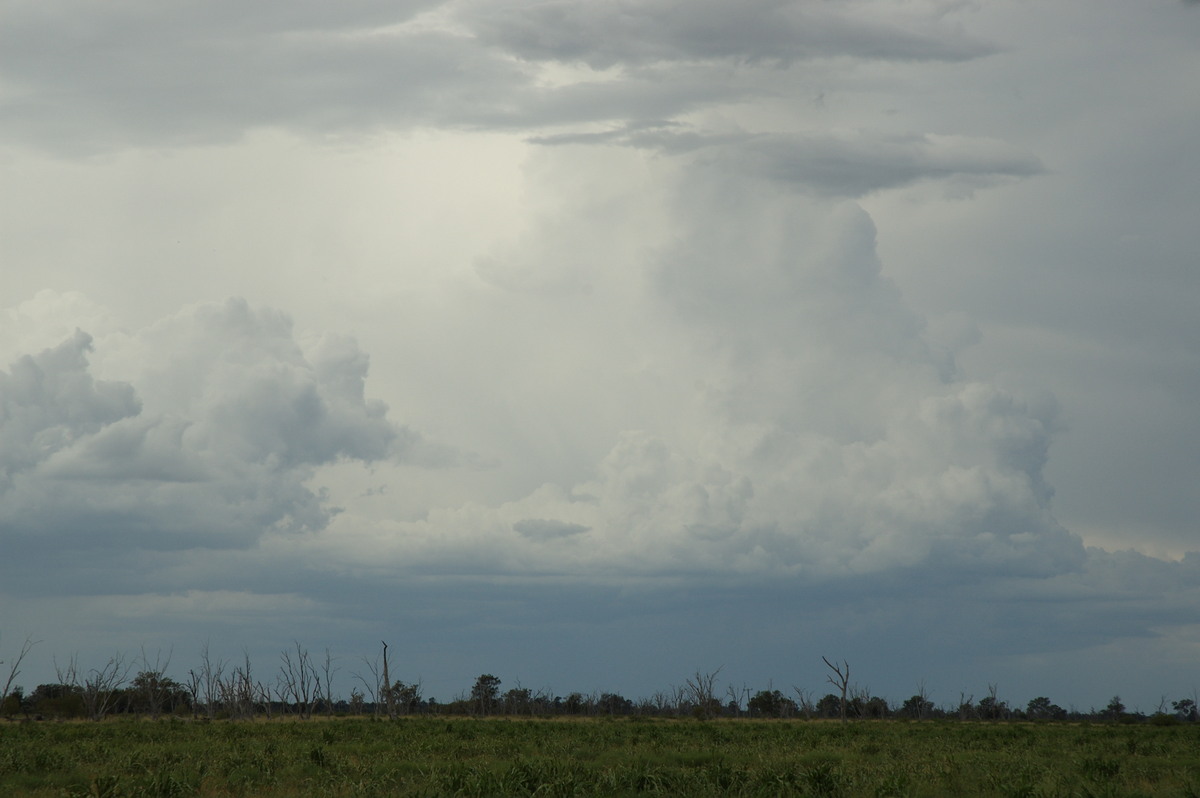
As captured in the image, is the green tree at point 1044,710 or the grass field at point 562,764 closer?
the grass field at point 562,764

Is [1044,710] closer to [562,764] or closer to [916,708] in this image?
[916,708]

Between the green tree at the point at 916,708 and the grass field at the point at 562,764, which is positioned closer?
the grass field at the point at 562,764

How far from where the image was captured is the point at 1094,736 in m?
51.4

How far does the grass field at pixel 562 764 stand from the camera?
23703mm

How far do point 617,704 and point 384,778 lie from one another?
11917 cm

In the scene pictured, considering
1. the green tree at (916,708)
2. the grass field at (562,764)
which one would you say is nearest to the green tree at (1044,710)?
the green tree at (916,708)

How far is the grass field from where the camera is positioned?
77.8ft

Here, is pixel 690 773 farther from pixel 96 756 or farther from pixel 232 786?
pixel 96 756

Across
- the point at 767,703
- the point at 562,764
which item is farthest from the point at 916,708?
the point at 562,764

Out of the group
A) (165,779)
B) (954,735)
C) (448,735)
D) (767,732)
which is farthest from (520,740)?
(954,735)

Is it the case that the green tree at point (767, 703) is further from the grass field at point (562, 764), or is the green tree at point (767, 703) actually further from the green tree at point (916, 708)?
the grass field at point (562, 764)

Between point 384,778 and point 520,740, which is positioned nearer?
point 384,778

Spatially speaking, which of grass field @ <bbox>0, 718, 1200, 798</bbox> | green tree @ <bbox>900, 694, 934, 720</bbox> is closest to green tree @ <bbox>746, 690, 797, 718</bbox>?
green tree @ <bbox>900, 694, 934, 720</bbox>

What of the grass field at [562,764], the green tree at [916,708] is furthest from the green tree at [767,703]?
the grass field at [562,764]
